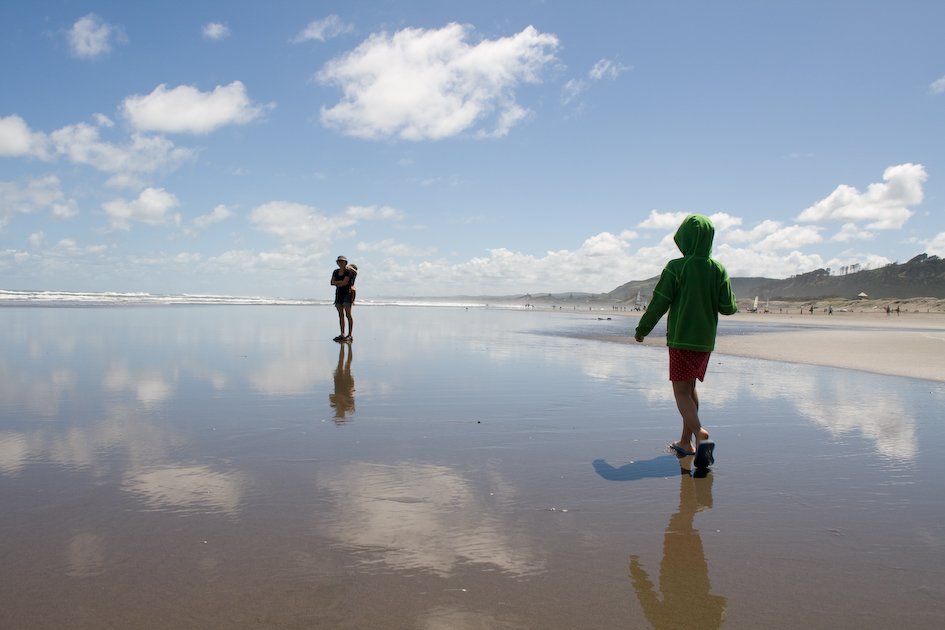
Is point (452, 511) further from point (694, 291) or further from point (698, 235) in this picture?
point (698, 235)

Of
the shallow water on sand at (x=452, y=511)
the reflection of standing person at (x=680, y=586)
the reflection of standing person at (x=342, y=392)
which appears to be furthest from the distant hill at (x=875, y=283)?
the reflection of standing person at (x=680, y=586)

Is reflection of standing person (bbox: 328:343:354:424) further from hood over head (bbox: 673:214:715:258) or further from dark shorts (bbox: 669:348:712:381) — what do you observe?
hood over head (bbox: 673:214:715:258)

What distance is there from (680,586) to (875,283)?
136834 millimetres

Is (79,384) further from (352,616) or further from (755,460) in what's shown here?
(755,460)

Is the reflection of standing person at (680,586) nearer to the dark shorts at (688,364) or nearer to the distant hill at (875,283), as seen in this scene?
the dark shorts at (688,364)

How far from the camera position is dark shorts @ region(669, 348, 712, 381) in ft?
A: 16.2

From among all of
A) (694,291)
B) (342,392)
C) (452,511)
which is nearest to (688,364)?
(694,291)

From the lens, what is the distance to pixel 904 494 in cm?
390

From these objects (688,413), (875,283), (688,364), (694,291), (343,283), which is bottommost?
(688,413)

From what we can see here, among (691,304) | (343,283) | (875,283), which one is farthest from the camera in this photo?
(875,283)

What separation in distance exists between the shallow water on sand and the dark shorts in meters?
0.67

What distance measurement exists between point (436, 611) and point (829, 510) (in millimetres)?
2556

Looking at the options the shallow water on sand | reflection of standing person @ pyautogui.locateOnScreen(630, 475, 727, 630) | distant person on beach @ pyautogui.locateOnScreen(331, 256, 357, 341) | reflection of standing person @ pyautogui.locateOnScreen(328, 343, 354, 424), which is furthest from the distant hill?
reflection of standing person @ pyautogui.locateOnScreen(630, 475, 727, 630)

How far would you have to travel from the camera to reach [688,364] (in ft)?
16.2
